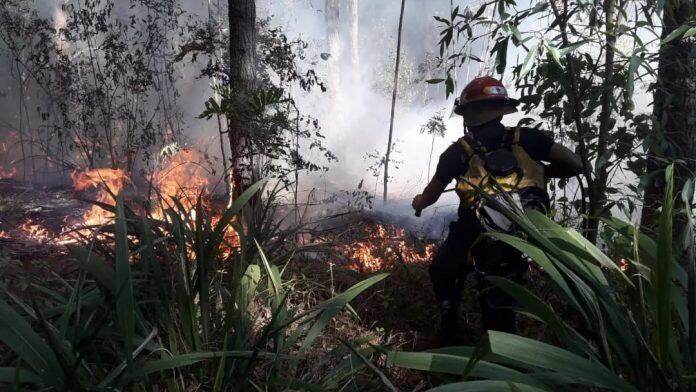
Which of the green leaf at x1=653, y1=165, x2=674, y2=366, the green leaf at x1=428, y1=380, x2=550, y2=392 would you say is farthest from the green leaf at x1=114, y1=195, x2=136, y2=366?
the green leaf at x1=653, y1=165, x2=674, y2=366

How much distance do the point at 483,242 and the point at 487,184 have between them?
36 centimetres

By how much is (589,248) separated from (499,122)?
1.77 meters

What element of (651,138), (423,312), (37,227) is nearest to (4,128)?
(37,227)

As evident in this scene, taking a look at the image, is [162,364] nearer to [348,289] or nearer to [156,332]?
[156,332]

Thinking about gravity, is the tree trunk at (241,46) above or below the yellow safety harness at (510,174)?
above

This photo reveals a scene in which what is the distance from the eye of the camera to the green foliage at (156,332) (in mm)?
1316

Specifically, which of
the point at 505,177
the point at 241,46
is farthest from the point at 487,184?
the point at 241,46

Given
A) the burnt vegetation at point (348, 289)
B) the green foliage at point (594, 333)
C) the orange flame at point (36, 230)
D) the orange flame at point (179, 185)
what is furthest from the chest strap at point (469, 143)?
the orange flame at point (36, 230)

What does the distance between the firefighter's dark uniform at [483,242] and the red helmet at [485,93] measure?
162 mm

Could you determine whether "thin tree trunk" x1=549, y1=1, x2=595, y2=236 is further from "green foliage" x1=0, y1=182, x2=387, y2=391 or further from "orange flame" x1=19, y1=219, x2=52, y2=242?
"orange flame" x1=19, y1=219, x2=52, y2=242

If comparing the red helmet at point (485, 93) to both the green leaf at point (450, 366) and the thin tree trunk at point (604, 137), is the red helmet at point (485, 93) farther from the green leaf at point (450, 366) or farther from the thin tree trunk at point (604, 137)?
the green leaf at point (450, 366)

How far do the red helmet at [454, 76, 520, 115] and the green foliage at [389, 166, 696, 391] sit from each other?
1.54 m

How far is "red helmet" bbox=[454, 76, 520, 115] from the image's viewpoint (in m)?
2.95

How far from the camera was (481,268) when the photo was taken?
283 cm
